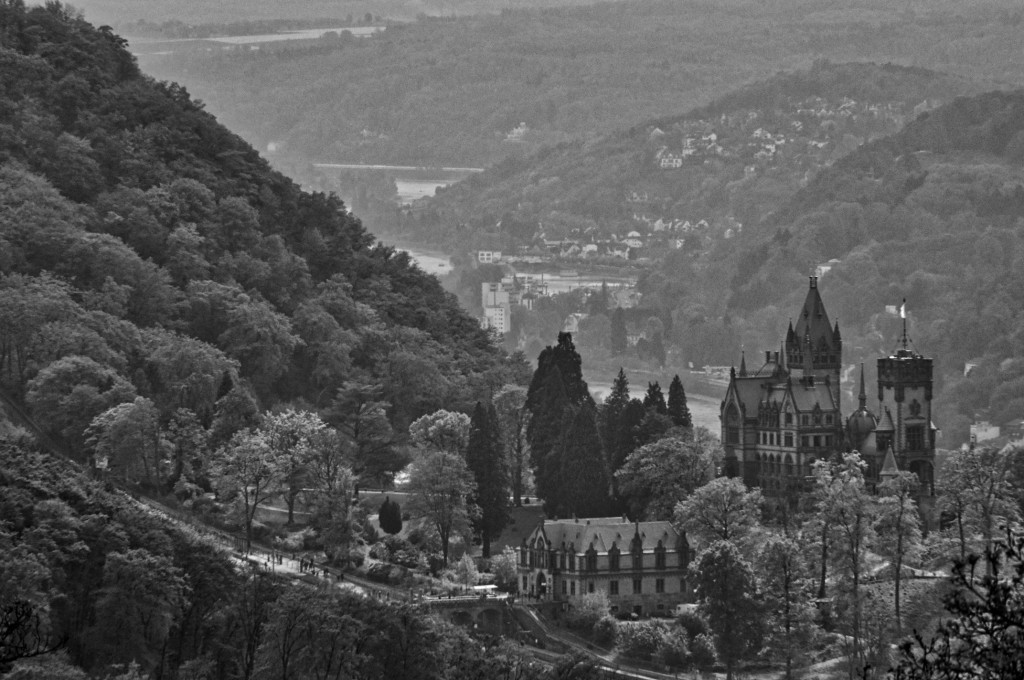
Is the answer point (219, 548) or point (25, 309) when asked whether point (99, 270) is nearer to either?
point (25, 309)

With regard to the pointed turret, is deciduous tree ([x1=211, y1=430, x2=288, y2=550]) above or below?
below

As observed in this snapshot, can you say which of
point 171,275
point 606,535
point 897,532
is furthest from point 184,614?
point 171,275

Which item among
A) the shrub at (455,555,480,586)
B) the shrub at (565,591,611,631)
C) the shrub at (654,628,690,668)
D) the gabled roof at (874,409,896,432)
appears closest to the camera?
the shrub at (654,628,690,668)

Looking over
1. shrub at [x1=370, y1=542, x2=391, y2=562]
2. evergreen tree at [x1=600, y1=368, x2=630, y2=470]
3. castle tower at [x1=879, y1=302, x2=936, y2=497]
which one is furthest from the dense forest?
castle tower at [x1=879, y1=302, x2=936, y2=497]

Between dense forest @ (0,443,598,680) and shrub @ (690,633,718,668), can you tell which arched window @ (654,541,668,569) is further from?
dense forest @ (0,443,598,680)

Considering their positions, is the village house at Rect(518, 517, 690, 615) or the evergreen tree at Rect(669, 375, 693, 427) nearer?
the village house at Rect(518, 517, 690, 615)

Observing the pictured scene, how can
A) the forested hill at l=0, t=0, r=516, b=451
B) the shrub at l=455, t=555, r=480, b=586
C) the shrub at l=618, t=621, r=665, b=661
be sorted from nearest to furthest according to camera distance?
the shrub at l=618, t=621, r=665, b=661, the shrub at l=455, t=555, r=480, b=586, the forested hill at l=0, t=0, r=516, b=451

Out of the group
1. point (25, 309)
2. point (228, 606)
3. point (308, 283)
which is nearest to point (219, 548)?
point (228, 606)
